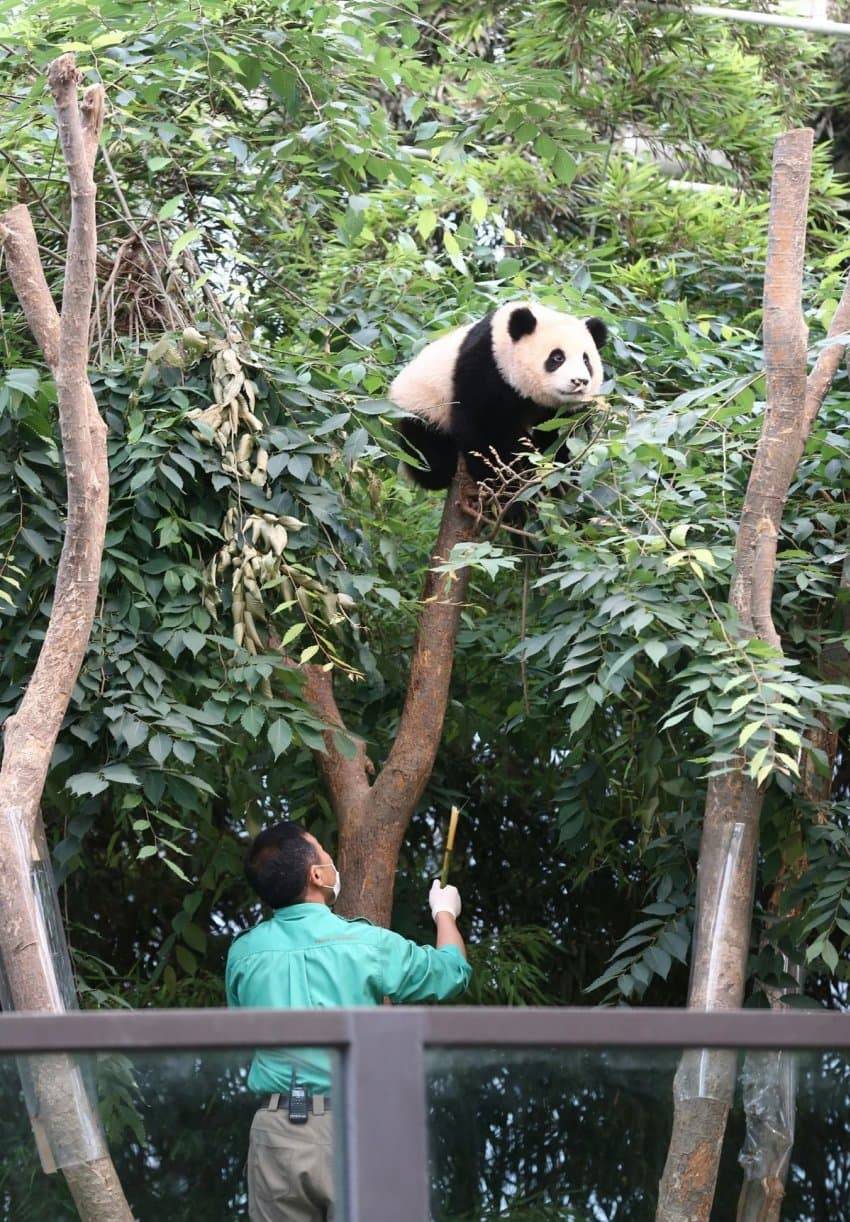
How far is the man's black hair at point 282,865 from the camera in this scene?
3.05m

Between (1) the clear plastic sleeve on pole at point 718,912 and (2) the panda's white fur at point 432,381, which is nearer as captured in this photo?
(1) the clear plastic sleeve on pole at point 718,912

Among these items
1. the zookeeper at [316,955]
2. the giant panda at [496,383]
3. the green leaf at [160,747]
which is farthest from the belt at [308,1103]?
the giant panda at [496,383]

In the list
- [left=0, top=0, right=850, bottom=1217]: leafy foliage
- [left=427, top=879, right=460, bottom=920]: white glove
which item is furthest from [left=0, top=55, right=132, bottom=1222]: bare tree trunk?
[left=427, top=879, right=460, bottom=920]: white glove

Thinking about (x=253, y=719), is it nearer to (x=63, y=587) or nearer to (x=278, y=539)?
(x=278, y=539)

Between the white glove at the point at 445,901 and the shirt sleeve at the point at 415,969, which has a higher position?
the white glove at the point at 445,901

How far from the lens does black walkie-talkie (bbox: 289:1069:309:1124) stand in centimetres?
152

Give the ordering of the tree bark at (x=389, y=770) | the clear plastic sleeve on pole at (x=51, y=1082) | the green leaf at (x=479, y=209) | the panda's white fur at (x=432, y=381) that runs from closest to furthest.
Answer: the clear plastic sleeve on pole at (x=51, y=1082) < the green leaf at (x=479, y=209) < the tree bark at (x=389, y=770) < the panda's white fur at (x=432, y=381)

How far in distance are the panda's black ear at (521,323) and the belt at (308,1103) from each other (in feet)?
10.00

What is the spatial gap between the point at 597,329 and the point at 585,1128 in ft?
10.4

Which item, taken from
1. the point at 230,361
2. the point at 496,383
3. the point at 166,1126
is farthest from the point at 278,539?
the point at 166,1126

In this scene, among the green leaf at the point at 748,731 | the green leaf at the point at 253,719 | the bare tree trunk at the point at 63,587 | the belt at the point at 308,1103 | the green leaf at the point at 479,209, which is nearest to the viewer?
the belt at the point at 308,1103

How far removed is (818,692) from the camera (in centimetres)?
310

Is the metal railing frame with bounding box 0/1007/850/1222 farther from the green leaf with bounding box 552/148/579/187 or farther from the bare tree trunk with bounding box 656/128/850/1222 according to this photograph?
the green leaf with bounding box 552/148/579/187

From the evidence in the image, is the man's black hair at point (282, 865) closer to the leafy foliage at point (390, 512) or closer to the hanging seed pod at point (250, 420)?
the leafy foliage at point (390, 512)
